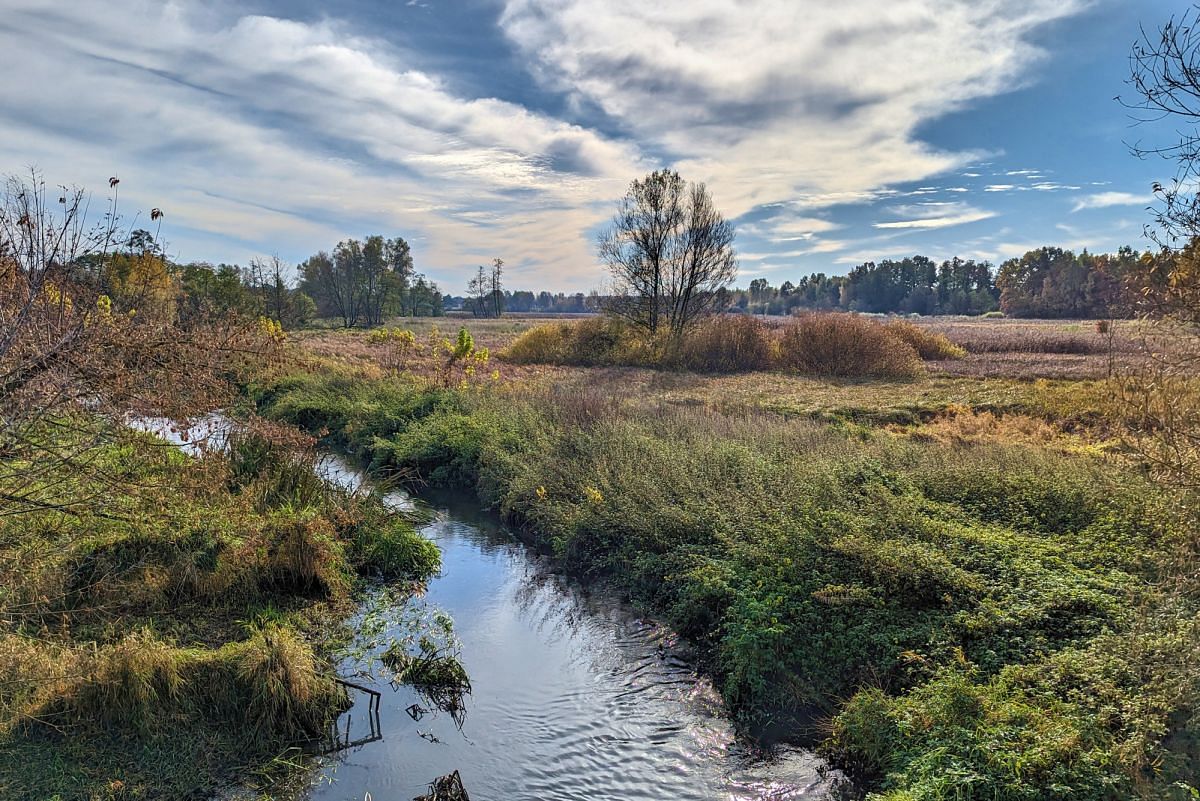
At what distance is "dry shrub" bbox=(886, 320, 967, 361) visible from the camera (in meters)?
32.8

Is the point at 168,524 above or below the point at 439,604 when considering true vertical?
A: above

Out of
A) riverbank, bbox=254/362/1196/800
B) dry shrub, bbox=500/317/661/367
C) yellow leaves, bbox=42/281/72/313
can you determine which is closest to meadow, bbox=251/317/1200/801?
riverbank, bbox=254/362/1196/800

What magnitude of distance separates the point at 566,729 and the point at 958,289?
105557 mm

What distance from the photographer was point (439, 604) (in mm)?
8867

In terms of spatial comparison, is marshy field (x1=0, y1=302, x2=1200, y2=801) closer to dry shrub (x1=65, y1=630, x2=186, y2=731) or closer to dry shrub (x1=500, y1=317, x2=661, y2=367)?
dry shrub (x1=65, y1=630, x2=186, y2=731)

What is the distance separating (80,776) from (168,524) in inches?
153

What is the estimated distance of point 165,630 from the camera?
6.82m

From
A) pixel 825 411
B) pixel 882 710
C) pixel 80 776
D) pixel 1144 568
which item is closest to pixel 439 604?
pixel 80 776

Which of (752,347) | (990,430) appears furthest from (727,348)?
(990,430)

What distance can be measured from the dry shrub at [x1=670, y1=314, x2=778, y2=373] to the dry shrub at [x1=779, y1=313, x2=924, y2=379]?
0.97 meters

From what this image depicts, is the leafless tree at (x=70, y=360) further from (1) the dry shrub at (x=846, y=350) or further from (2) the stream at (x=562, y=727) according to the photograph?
(1) the dry shrub at (x=846, y=350)

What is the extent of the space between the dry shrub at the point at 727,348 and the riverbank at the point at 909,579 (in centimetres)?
1732

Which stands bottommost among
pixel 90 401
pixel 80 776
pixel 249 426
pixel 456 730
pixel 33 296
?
pixel 456 730

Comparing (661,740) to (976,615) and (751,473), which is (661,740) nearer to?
(976,615)
